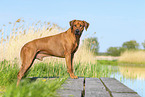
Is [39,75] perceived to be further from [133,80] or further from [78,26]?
[133,80]

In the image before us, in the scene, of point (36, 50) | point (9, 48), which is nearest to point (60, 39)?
point (36, 50)

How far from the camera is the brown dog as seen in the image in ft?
13.1

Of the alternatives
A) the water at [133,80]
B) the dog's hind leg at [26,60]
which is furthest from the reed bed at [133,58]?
the dog's hind leg at [26,60]

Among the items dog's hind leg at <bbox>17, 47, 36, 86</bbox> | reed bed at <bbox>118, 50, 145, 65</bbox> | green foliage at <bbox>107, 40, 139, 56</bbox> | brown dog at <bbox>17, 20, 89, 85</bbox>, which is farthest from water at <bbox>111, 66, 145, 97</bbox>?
green foliage at <bbox>107, 40, 139, 56</bbox>

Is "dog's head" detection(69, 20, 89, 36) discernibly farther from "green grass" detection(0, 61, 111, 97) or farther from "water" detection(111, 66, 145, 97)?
"water" detection(111, 66, 145, 97)

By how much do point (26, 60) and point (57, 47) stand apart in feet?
2.63

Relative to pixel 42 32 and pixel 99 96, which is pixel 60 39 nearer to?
pixel 99 96

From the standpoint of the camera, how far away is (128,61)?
17.8 meters

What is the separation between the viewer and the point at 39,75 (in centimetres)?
620

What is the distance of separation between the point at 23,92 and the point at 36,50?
198cm

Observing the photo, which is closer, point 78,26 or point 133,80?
point 78,26

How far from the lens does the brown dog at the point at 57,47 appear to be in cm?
400

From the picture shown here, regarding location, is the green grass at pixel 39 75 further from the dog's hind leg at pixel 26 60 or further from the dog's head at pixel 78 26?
the dog's head at pixel 78 26

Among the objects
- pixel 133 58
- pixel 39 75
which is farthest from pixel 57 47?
pixel 133 58
